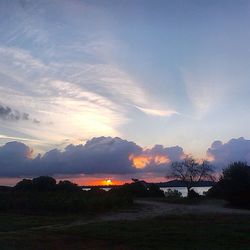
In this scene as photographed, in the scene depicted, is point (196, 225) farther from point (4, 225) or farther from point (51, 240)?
point (4, 225)

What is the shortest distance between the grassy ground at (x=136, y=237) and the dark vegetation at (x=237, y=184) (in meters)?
19.9

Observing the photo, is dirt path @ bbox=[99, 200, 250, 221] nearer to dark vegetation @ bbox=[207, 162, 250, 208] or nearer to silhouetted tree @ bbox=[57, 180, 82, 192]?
dark vegetation @ bbox=[207, 162, 250, 208]

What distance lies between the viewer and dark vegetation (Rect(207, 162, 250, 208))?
147ft

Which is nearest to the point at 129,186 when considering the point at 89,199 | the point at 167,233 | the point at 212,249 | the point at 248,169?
the point at 248,169

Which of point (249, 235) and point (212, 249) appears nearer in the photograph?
point (212, 249)

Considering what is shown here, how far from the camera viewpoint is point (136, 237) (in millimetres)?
19938

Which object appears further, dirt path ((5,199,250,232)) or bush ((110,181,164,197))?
bush ((110,181,164,197))

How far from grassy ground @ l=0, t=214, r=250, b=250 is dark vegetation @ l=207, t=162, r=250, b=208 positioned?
19896 millimetres

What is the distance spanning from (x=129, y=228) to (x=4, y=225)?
712 centimetres

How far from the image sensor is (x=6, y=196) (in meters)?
40.3

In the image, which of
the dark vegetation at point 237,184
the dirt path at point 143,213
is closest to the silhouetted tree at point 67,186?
the dirt path at point 143,213

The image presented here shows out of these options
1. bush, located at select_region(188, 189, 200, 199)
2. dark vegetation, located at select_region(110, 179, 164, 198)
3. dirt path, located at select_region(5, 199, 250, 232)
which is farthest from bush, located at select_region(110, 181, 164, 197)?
dirt path, located at select_region(5, 199, 250, 232)

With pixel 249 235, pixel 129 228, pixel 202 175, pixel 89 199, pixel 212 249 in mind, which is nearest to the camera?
pixel 212 249

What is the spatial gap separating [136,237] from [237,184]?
27.1m
